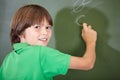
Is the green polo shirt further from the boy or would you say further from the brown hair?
the brown hair

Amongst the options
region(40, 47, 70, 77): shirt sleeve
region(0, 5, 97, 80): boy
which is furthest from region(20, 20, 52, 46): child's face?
region(40, 47, 70, 77): shirt sleeve

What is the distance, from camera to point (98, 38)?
139cm

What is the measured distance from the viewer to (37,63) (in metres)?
1.00

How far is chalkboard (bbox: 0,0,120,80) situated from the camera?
138 cm

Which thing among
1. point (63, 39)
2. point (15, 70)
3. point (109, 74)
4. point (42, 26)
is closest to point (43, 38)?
point (42, 26)

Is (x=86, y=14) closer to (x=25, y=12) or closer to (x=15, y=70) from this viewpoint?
(x=25, y=12)

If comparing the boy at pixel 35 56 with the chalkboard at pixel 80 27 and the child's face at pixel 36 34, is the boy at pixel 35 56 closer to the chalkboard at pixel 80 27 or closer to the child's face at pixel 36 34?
the child's face at pixel 36 34

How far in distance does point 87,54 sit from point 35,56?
27cm

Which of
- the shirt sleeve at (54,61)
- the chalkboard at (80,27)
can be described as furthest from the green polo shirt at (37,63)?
the chalkboard at (80,27)

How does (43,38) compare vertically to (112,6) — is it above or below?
below

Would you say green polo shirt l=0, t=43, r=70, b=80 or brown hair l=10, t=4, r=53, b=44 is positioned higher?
brown hair l=10, t=4, r=53, b=44

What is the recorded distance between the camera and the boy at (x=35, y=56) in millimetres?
998

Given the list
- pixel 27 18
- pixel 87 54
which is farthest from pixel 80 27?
pixel 27 18

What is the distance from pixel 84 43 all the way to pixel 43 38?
36 centimetres
